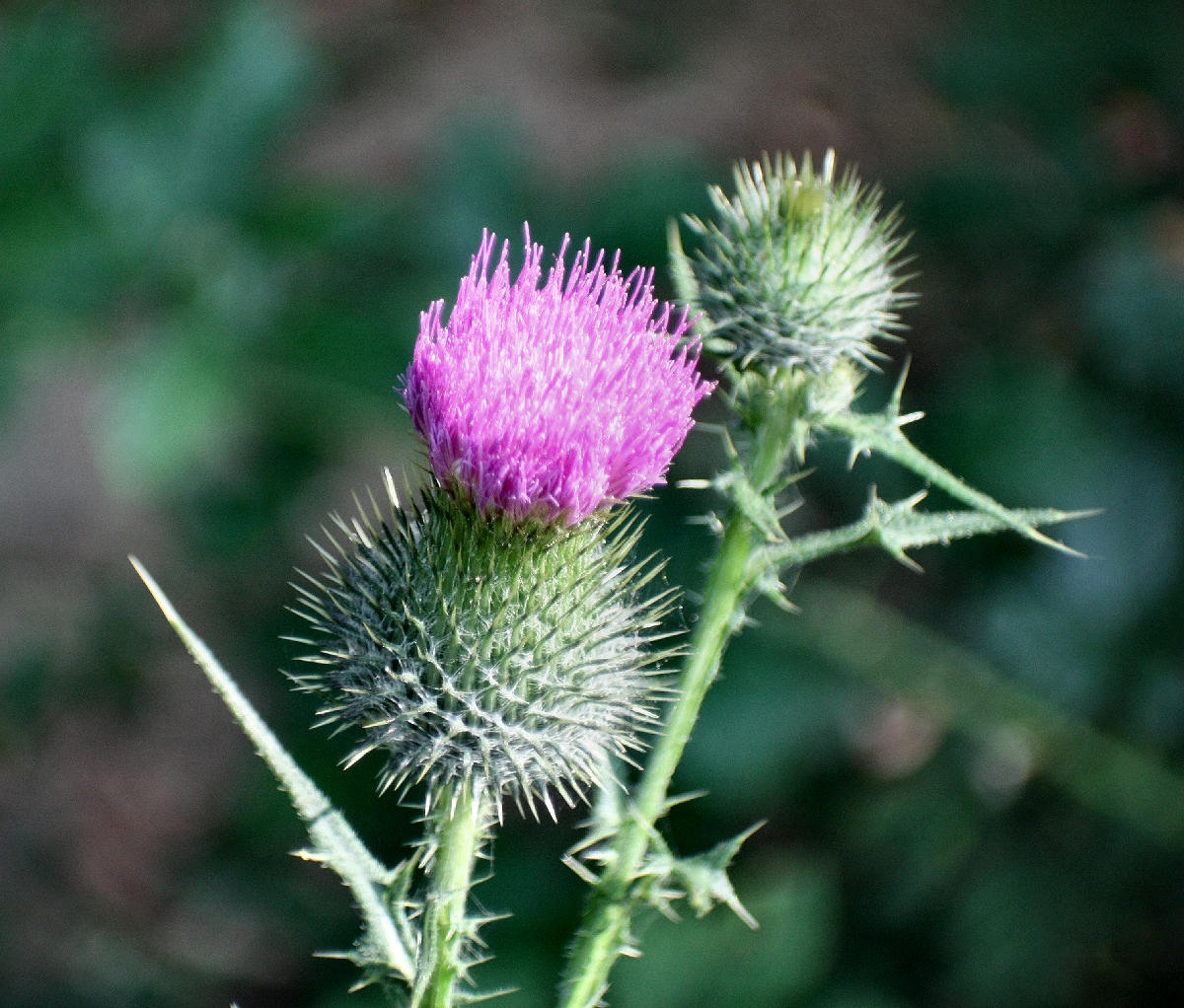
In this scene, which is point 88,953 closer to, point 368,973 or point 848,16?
point 368,973

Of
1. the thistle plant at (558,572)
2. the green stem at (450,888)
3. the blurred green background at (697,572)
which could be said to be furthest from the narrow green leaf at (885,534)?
the blurred green background at (697,572)

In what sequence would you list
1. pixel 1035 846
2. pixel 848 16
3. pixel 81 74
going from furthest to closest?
pixel 848 16 < pixel 81 74 < pixel 1035 846

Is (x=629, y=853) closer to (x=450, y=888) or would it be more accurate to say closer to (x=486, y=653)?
(x=450, y=888)

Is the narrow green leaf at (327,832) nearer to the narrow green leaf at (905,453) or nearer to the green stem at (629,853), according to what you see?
the green stem at (629,853)

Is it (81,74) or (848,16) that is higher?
(848,16)

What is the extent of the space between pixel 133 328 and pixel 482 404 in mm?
3384

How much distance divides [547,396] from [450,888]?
82cm

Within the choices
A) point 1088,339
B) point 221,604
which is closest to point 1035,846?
point 1088,339

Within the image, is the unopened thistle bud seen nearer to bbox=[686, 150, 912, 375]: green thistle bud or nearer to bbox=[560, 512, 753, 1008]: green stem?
bbox=[560, 512, 753, 1008]: green stem

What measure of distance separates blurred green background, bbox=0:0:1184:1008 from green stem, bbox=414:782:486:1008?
1757mm

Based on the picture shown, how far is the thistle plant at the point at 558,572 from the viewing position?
6.59 feet

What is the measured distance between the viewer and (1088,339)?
517 cm

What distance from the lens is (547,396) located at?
2.07 meters

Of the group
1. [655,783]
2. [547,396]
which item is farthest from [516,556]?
[655,783]
